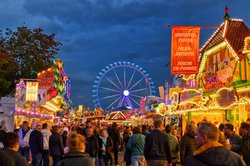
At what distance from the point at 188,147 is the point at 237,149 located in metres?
1.06

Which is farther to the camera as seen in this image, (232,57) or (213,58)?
(213,58)

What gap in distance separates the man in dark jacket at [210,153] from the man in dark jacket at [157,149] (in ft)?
15.8

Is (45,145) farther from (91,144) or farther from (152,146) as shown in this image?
(152,146)

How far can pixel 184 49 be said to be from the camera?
773 inches

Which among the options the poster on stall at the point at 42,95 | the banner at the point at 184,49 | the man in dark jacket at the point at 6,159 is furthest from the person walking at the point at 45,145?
the poster on stall at the point at 42,95

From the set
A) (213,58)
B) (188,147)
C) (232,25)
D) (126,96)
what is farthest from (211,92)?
(126,96)

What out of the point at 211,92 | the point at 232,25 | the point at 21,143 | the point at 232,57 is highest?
the point at 232,25

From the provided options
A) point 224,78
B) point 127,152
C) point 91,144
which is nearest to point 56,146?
point 91,144

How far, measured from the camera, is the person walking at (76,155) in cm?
499

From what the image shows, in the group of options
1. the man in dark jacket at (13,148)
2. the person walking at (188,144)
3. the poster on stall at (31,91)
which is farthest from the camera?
the poster on stall at (31,91)

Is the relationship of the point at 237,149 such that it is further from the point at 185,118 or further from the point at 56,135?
the point at 185,118

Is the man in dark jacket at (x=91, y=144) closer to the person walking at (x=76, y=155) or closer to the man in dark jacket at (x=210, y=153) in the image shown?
the person walking at (x=76, y=155)

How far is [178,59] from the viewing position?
64.8 feet

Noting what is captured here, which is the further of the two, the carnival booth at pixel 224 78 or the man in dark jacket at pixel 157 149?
the carnival booth at pixel 224 78
